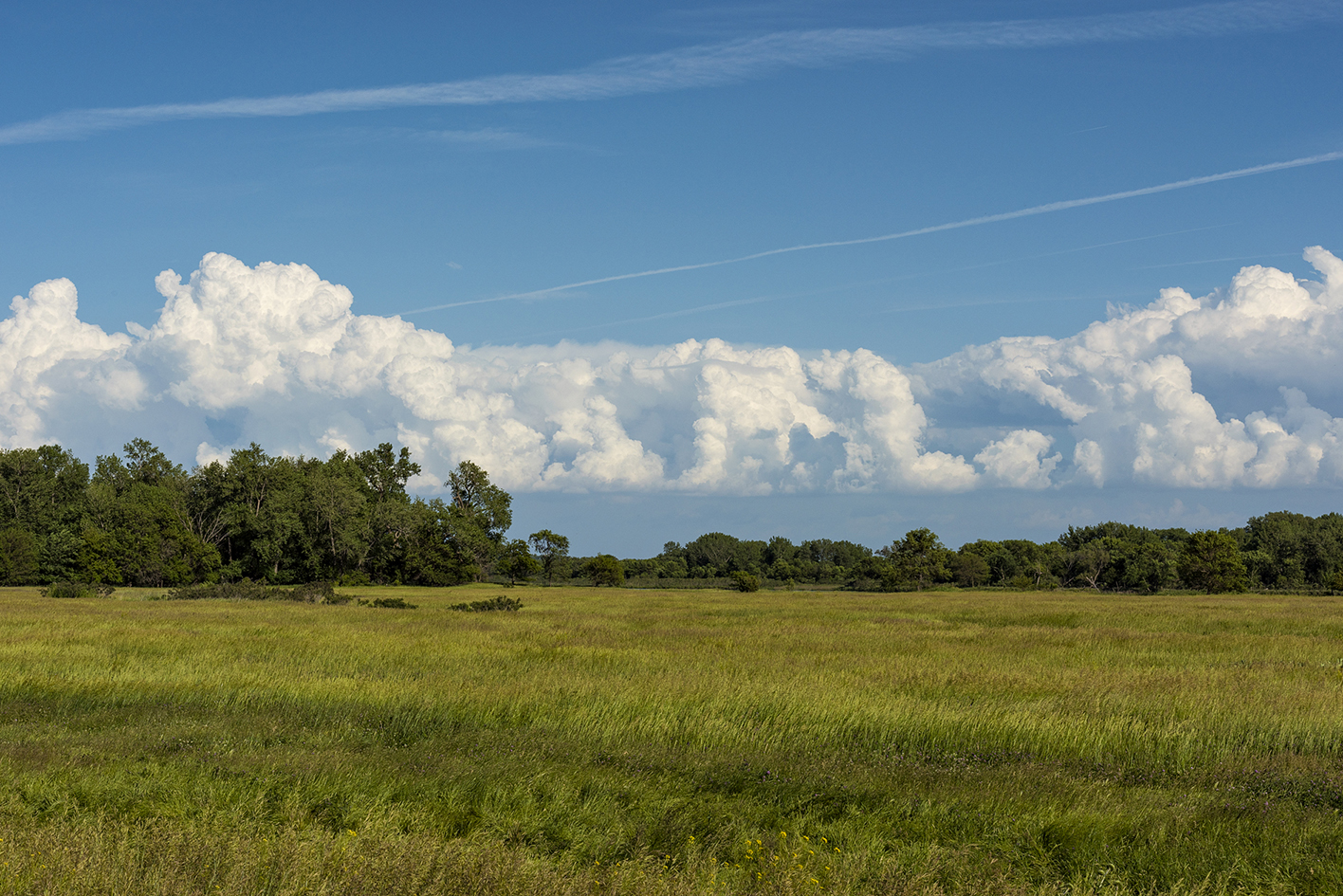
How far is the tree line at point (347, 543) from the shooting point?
95.8 m

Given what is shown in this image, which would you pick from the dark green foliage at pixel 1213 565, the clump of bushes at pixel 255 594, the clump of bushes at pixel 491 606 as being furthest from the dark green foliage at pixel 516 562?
the dark green foliage at pixel 1213 565

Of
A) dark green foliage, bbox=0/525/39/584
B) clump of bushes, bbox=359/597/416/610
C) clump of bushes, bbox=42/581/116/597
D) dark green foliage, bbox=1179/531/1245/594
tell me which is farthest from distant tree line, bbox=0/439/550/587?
dark green foliage, bbox=1179/531/1245/594

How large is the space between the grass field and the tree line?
77.3m

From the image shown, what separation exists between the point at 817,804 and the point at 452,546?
100 m

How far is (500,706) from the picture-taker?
17531mm

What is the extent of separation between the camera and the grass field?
8531 mm

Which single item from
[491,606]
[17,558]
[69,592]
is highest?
[17,558]

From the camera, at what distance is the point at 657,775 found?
1217 centimetres

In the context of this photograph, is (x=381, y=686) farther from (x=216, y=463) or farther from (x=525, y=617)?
(x=216, y=463)

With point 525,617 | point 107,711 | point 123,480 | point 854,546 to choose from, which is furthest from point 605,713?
point 854,546

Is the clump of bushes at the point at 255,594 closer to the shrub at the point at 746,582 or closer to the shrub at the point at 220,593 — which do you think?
the shrub at the point at 220,593

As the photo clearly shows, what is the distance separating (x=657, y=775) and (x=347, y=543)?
97.6m

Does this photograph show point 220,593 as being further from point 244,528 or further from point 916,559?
point 916,559

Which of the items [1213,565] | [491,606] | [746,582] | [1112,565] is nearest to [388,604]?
[491,606]
